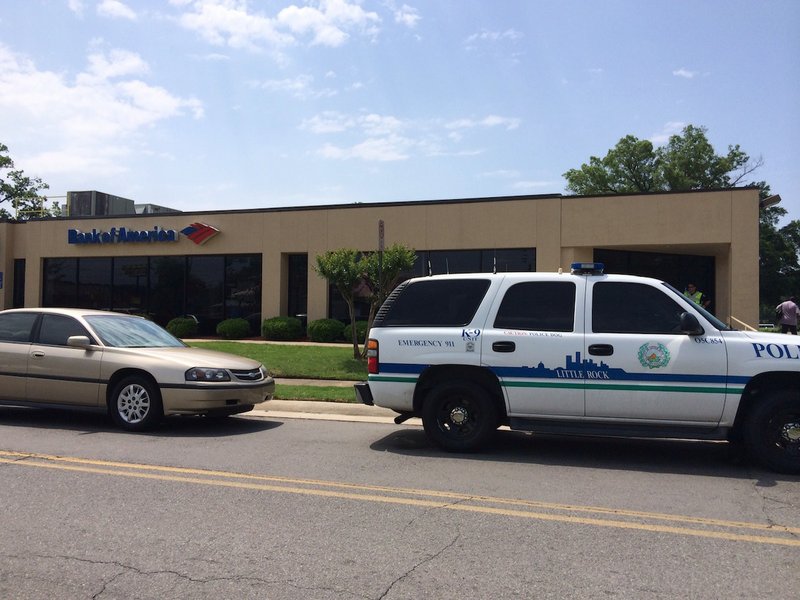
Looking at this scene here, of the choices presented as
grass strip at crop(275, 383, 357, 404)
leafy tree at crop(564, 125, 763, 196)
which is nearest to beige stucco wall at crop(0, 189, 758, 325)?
grass strip at crop(275, 383, 357, 404)

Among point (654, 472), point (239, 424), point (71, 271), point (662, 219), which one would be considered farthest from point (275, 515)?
point (71, 271)

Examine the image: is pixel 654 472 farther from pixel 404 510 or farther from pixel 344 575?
pixel 344 575

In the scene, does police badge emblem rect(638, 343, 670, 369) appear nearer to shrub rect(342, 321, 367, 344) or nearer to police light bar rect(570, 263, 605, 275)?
police light bar rect(570, 263, 605, 275)

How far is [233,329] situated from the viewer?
2250 centimetres

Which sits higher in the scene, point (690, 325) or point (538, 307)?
point (538, 307)

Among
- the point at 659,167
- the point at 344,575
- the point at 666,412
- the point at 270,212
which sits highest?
the point at 659,167

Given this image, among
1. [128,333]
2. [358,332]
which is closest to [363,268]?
[358,332]

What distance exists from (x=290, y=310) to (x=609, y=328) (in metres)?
17.6

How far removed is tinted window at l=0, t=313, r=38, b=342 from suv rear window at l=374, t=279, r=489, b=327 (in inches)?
201

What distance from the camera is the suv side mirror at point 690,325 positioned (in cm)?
664

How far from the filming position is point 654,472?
663 cm

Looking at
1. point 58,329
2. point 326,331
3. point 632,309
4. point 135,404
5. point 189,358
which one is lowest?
point 135,404

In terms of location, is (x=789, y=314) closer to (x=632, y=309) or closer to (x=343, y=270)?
(x=343, y=270)

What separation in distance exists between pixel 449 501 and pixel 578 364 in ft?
7.38
